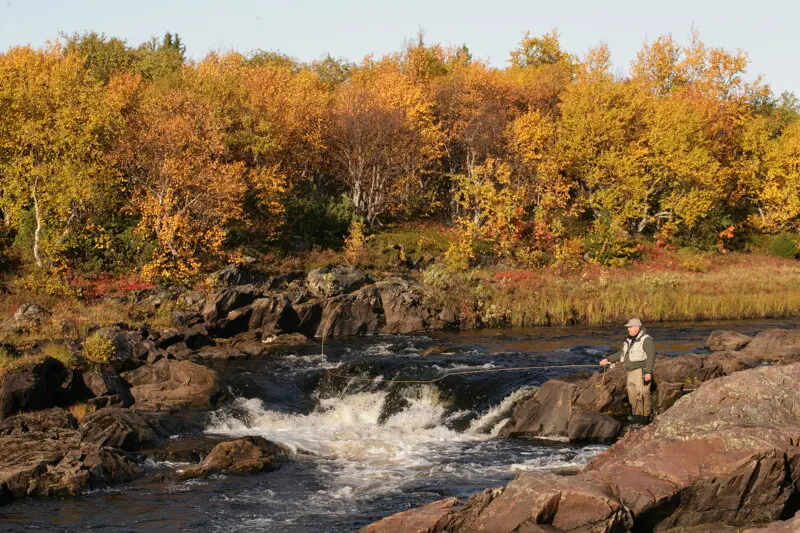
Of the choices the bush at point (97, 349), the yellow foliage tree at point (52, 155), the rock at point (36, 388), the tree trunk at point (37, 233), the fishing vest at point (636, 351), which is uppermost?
the yellow foliage tree at point (52, 155)

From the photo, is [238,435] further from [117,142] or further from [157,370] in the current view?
[117,142]

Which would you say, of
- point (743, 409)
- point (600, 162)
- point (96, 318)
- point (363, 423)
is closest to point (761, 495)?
point (743, 409)

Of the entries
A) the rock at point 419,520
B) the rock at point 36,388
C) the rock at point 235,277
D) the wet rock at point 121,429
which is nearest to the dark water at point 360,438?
the wet rock at point 121,429

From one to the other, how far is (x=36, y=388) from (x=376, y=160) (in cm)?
3347

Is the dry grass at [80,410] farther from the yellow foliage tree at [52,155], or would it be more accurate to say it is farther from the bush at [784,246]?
the bush at [784,246]

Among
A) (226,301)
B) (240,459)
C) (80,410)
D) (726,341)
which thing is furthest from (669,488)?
(226,301)

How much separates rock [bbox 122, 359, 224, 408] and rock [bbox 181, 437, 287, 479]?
5.53 metres

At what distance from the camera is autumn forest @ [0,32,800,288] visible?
136 feet

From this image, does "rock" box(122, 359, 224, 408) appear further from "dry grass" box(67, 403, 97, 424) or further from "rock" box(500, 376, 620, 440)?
"rock" box(500, 376, 620, 440)

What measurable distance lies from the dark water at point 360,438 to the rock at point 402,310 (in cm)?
173

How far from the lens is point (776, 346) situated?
30094 mm

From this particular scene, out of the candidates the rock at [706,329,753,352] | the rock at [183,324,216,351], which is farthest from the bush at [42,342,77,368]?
the rock at [706,329,753,352]

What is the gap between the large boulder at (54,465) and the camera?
1825cm

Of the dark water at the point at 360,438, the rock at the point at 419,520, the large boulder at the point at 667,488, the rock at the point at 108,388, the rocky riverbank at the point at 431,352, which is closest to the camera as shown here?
the large boulder at the point at 667,488
